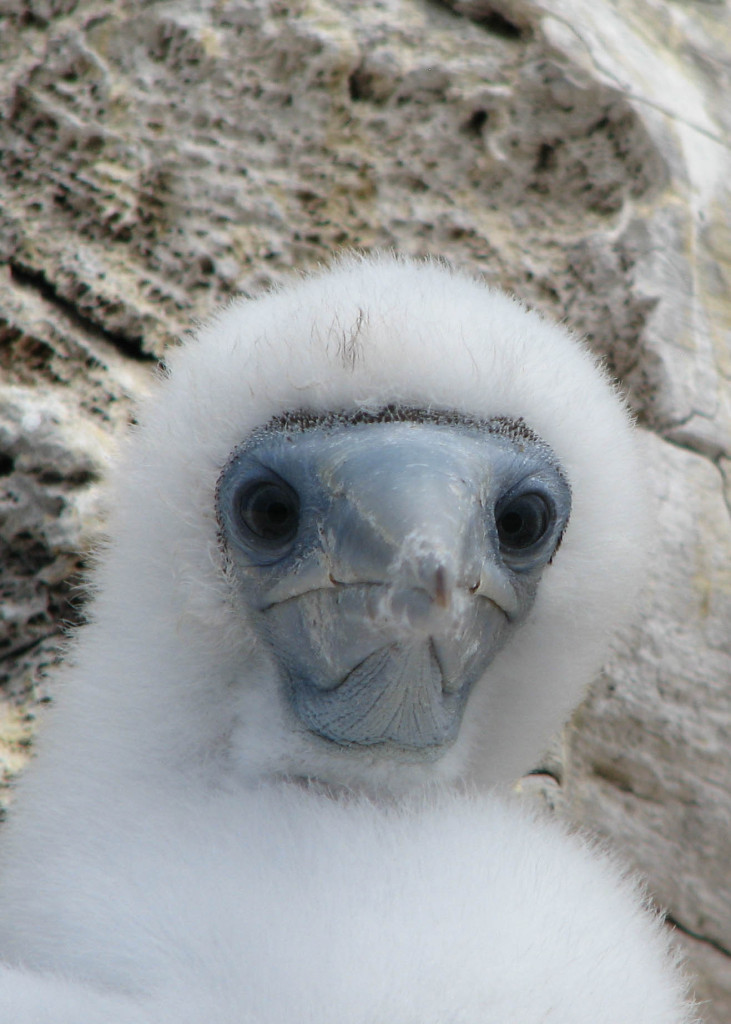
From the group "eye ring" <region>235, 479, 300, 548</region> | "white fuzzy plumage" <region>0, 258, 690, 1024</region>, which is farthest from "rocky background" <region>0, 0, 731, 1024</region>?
"eye ring" <region>235, 479, 300, 548</region>

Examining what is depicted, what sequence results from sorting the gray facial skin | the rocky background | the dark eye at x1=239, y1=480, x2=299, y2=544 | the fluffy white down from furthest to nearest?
the rocky background, the dark eye at x1=239, y1=480, x2=299, y2=544, the gray facial skin, the fluffy white down

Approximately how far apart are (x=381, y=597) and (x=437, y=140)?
5.31 feet

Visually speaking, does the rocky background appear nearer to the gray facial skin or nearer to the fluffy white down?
the gray facial skin

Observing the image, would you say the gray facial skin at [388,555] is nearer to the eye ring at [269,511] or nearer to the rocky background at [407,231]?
Result: the eye ring at [269,511]

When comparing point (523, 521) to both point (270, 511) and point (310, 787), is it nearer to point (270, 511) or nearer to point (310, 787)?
point (270, 511)

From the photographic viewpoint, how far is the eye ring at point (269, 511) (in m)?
1.54

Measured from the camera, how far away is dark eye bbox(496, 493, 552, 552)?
158 centimetres

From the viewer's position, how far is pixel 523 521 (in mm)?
1604

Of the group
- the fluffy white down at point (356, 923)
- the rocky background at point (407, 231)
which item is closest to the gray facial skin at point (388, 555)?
the fluffy white down at point (356, 923)

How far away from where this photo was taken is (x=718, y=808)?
7.81ft

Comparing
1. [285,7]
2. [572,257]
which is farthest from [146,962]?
[285,7]

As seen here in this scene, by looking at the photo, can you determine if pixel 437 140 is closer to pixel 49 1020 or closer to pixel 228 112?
pixel 228 112

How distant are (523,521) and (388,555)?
32cm

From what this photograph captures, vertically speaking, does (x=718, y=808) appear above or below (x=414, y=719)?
below
